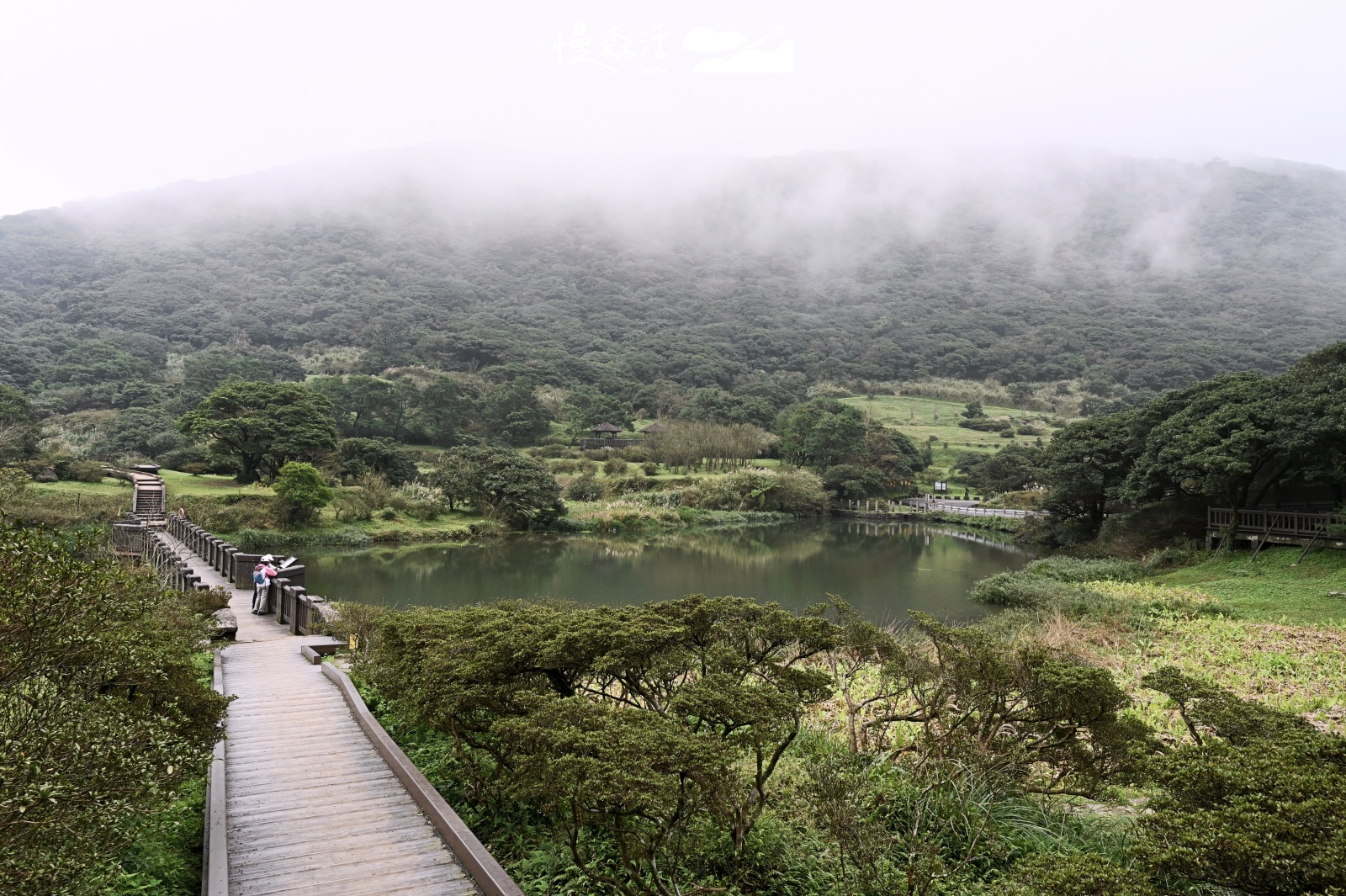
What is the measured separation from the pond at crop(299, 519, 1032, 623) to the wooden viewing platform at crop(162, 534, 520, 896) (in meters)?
9.99

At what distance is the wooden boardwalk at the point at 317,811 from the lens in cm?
423

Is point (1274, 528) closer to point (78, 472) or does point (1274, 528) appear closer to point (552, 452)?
point (552, 452)

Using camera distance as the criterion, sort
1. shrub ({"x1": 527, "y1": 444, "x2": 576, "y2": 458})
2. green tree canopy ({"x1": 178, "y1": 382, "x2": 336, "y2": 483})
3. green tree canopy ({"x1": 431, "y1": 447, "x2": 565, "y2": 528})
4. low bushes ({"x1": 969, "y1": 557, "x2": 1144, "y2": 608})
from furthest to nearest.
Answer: shrub ({"x1": 527, "y1": 444, "x2": 576, "y2": 458})
green tree canopy ({"x1": 431, "y1": 447, "x2": 565, "y2": 528})
green tree canopy ({"x1": 178, "y1": 382, "x2": 336, "y2": 483})
low bushes ({"x1": 969, "y1": 557, "x2": 1144, "y2": 608})

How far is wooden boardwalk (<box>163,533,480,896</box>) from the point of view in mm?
4230

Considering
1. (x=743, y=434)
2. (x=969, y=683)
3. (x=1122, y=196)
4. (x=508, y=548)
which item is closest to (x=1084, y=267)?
(x=1122, y=196)

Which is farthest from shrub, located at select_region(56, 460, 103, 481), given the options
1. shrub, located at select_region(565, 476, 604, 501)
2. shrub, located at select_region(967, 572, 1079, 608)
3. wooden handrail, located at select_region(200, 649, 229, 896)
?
shrub, located at select_region(967, 572, 1079, 608)

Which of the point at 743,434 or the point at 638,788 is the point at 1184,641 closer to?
the point at 638,788

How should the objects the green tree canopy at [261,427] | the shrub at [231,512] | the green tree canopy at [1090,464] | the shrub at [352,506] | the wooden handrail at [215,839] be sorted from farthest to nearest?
the green tree canopy at [261,427], the shrub at [352,506], the shrub at [231,512], the green tree canopy at [1090,464], the wooden handrail at [215,839]

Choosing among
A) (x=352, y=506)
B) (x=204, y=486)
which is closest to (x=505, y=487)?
(x=352, y=506)

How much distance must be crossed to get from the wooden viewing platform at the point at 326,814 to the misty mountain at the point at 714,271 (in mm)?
55941

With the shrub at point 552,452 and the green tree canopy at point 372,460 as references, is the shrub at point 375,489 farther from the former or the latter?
the shrub at point 552,452

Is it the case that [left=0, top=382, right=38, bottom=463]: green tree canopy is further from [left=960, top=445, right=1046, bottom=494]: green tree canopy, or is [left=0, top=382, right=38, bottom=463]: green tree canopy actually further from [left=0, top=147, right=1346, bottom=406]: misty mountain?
[left=960, top=445, right=1046, bottom=494]: green tree canopy

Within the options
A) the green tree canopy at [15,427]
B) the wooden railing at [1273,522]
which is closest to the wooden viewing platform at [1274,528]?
the wooden railing at [1273,522]

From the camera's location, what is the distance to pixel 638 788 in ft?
10.6
